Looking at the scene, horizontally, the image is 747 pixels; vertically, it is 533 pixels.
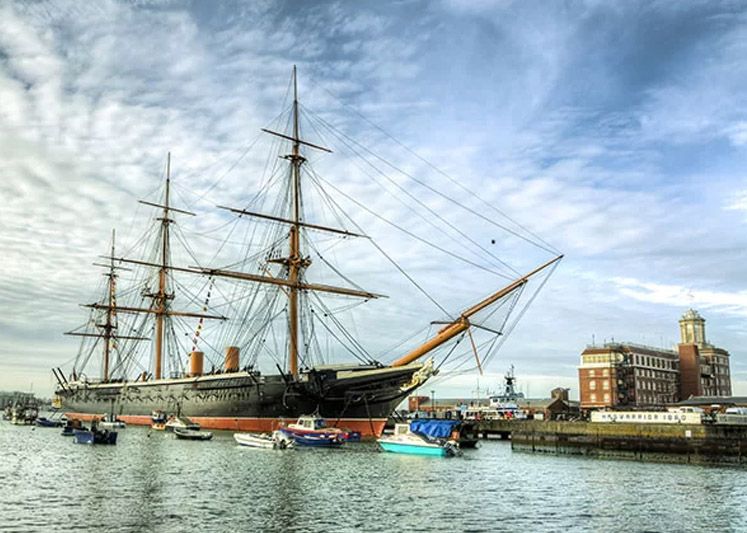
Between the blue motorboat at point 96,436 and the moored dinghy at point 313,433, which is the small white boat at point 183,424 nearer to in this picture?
the blue motorboat at point 96,436

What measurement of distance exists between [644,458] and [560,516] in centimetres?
2836

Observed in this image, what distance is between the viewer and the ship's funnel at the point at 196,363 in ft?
270

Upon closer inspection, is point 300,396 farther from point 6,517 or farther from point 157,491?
point 6,517

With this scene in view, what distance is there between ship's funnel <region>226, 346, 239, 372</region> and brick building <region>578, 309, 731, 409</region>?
70.4 m

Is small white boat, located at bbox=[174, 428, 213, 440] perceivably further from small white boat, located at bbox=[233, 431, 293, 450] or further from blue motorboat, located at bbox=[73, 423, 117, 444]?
small white boat, located at bbox=[233, 431, 293, 450]

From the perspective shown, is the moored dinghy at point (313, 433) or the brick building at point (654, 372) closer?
the moored dinghy at point (313, 433)

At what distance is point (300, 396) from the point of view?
62656mm

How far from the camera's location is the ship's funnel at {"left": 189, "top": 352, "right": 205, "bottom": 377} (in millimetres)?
82250

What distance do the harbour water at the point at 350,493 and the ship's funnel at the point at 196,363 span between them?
1248 inches

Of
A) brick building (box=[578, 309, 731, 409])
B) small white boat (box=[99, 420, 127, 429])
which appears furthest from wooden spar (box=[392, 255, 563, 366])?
brick building (box=[578, 309, 731, 409])

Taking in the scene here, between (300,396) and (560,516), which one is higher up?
(300,396)

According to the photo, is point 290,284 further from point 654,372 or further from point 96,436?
point 654,372

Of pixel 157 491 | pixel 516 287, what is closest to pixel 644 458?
pixel 516 287

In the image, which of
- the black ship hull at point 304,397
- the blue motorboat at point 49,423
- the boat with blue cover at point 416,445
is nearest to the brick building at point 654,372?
the black ship hull at point 304,397
